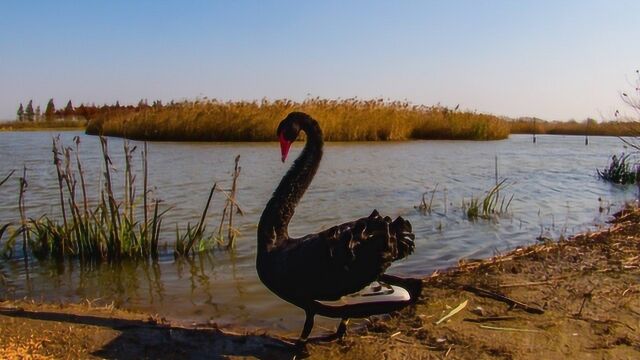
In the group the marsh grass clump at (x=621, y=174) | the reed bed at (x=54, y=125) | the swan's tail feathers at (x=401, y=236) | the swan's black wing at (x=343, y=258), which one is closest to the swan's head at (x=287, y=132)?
the swan's black wing at (x=343, y=258)

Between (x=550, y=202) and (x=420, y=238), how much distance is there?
148 inches

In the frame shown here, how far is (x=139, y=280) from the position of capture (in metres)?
4.69

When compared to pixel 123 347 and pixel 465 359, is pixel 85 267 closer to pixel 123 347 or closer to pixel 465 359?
pixel 123 347

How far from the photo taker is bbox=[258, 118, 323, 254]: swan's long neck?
309cm

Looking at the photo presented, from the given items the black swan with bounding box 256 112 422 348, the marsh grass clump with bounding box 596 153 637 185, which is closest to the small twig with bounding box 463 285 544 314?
the black swan with bounding box 256 112 422 348

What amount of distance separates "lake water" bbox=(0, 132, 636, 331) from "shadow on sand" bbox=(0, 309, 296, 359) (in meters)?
0.55

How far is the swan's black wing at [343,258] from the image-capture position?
271 centimetres

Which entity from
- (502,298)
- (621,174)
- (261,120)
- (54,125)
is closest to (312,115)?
(261,120)

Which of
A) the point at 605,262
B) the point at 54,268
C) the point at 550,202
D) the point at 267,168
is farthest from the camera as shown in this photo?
the point at 267,168

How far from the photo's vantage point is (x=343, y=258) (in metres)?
2.71

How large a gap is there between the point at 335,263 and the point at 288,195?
626 mm

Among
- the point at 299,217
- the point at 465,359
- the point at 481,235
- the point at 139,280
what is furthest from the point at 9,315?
the point at 481,235

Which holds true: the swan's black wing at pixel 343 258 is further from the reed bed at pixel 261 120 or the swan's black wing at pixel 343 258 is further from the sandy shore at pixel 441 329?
the reed bed at pixel 261 120

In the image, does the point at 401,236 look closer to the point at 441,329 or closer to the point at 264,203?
the point at 441,329
